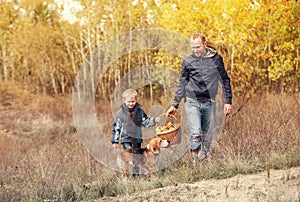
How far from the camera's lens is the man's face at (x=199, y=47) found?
16.9 ft

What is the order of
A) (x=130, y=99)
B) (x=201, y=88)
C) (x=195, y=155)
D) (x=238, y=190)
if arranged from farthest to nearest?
(x=195, y=155), (x=201, y=88), (x=130, y=99), (x=238, y=190)

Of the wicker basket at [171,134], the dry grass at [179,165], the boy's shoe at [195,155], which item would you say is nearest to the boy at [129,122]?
the wicker basket at [171,134]

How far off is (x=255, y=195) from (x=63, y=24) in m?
20.3

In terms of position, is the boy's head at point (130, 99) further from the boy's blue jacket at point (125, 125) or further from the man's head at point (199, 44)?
the man's head at point (199, 44)

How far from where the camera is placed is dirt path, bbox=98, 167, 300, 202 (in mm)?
3932

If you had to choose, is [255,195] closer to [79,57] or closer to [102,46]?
[102,46]

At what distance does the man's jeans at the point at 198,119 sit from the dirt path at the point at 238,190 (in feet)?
2.51

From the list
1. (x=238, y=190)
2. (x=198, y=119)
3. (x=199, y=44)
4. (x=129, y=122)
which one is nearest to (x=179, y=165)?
(x=198, y=119)

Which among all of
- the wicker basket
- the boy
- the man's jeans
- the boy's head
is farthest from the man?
the boy's head

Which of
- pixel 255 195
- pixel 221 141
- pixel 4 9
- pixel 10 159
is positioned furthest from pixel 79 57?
pixel 255 195

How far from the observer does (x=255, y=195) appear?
395cm

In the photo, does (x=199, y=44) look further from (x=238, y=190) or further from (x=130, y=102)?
(x=238, y=190)

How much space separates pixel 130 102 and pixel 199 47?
0.99 metres

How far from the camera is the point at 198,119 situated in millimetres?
5297
